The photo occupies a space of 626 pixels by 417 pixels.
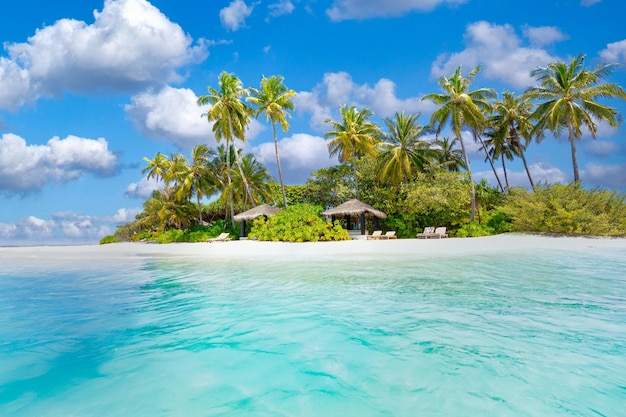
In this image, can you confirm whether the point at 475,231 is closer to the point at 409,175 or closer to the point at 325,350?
the point at 409,175

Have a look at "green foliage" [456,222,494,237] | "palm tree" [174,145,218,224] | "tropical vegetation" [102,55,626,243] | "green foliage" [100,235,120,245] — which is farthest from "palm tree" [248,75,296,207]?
"green foliage" [100,235,120,245]

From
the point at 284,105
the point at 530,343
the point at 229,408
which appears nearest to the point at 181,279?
the point at 229,408

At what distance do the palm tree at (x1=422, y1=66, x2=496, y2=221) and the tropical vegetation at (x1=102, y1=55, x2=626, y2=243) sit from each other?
66 mm

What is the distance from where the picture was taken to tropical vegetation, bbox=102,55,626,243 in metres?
18.8

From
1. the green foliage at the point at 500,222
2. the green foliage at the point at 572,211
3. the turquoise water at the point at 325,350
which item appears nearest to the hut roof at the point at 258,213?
the green foliage at the point at 500,222

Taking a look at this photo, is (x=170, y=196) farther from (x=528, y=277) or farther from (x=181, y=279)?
Result: (x=528, y=277)

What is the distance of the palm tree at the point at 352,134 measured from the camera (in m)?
26.9

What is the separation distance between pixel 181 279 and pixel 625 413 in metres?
8.63

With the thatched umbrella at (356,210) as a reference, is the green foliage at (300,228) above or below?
below

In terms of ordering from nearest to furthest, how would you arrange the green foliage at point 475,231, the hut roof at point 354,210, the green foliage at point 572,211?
1. the green foliage at point 572,211
2. the green foliage at point 475,231
3. the hut roof at point 354,210

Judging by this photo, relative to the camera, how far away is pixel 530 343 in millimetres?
3643

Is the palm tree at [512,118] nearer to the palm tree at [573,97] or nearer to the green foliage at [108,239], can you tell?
the palm tree at [573,97]

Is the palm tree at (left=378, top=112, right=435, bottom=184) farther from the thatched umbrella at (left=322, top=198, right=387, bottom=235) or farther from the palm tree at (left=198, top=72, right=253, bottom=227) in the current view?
the palm tree at (left=198, top=72, right=253, bottom=227)

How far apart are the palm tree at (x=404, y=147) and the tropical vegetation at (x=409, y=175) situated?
0.07m
